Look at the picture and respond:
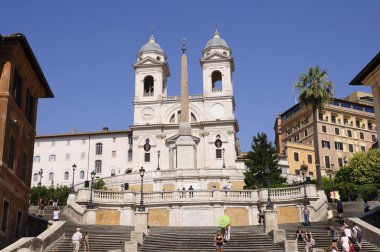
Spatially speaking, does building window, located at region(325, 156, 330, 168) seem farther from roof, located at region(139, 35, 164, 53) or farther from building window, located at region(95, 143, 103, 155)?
building window, located at region(95, 143, 103, 155)

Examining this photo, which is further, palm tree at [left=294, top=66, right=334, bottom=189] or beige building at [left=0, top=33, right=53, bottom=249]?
palm tree at [left=294, top=66, right=334, bottom=189]

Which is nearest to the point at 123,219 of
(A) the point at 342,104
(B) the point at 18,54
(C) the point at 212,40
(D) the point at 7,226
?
(D) the point at 7,226

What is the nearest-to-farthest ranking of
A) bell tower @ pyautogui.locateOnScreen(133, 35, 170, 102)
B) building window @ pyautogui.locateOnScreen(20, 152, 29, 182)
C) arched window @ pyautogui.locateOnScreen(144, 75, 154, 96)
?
building window @ pyautogui.locateOnScreen(20, 152, 29, 182) < bell tower @ pyautogui.locateOnScreen(133, 35, 170, 102) < arched window @ pyautogui.locateOnScreen(144, 75, 154, 96)

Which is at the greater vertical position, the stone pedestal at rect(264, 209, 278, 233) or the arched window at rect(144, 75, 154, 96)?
the arched window at rect(144, 75, 154, 96)

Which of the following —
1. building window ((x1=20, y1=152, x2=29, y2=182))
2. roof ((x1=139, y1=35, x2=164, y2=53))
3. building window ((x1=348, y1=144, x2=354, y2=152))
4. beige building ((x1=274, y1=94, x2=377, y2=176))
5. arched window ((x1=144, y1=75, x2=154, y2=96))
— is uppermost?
roof ((x1=139, y1=35, x2=164, y2=53))

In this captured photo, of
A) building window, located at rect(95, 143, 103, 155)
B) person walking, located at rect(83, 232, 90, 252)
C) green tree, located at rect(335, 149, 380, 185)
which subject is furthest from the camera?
building window, located at rect(95, 143, 103, 155)

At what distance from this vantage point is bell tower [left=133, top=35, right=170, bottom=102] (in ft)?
313

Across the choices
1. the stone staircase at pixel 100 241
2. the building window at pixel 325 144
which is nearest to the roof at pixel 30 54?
the stone staircase at pixel 100 241

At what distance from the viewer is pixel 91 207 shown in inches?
1673

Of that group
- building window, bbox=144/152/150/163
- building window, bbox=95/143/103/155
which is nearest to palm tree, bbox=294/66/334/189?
building window, bbox=144/152/150/163

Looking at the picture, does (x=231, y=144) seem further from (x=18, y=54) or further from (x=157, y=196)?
(x=18, y=54)

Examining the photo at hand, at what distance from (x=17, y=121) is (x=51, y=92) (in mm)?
6995

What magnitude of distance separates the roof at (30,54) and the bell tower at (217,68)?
194 feet

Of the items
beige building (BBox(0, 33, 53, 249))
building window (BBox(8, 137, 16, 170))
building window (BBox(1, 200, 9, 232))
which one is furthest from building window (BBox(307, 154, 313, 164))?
building window (BBox(1, 200, 9, 232))
